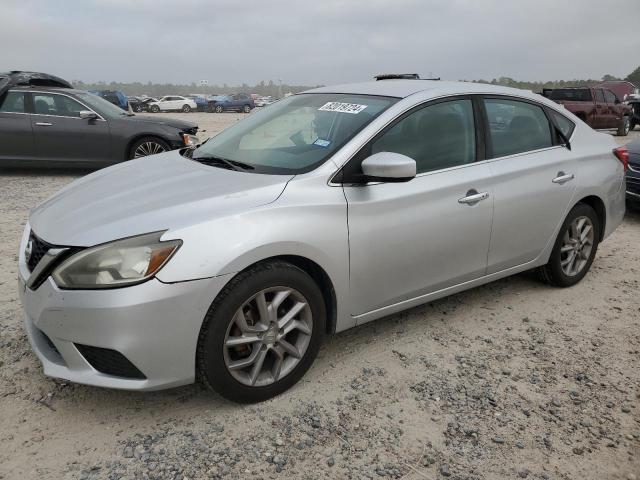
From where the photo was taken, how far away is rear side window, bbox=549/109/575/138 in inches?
162

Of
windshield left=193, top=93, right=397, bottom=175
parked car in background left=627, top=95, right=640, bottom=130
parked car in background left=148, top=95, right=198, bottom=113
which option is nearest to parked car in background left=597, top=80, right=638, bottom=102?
parked car in background left=627, top=95, right=640, bottom=130

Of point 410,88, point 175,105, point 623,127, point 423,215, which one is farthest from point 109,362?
point 175,105

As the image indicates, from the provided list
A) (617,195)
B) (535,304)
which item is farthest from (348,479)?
(617,195)

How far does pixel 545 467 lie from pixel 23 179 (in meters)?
8.83

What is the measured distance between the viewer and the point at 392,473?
89.9 inches

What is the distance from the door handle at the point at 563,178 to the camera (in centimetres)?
391

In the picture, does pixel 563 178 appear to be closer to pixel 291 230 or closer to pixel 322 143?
pixel 322 143

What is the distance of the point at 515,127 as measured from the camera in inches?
Answer: 151

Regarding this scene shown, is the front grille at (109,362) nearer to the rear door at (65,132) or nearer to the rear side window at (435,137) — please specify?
the rear side window at (435,137)

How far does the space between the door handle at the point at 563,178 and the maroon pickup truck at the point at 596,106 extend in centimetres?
1522

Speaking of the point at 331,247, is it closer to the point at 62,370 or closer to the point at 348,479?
the point at 348,479

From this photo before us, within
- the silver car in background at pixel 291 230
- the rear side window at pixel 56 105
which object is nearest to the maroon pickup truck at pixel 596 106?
the rear side window at pixel 56 105

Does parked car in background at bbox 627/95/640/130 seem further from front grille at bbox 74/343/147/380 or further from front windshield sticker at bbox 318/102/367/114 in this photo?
front grille at bbox 74/343/147/380

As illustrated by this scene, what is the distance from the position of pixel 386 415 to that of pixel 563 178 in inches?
93.2
